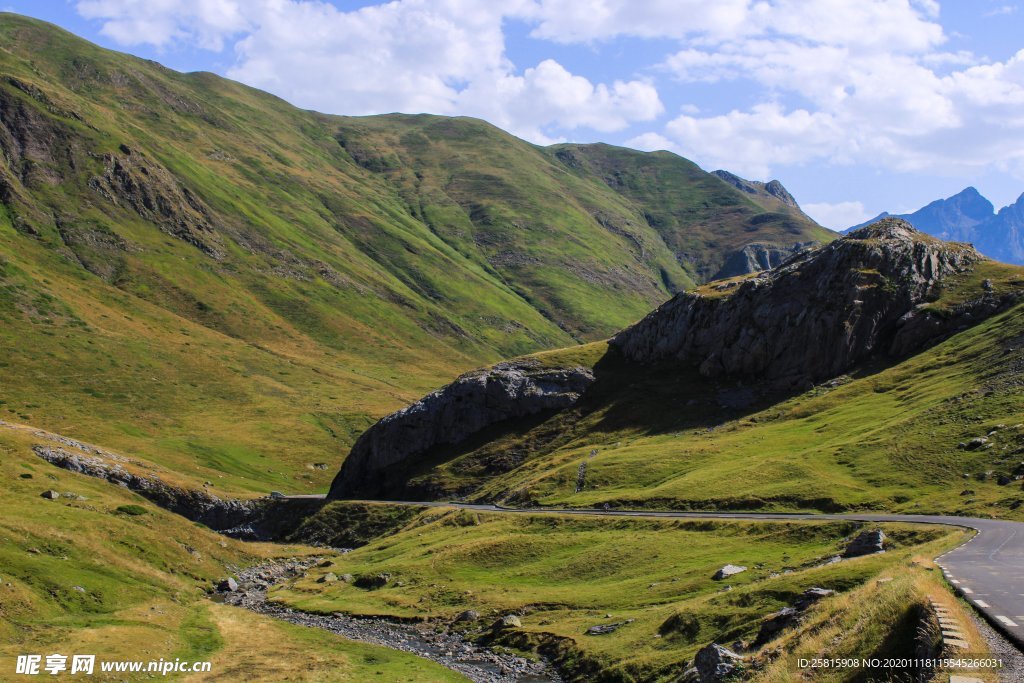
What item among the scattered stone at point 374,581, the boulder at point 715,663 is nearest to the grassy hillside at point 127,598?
the scattered stone at point 374,581

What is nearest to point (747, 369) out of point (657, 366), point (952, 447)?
point (657, 366)

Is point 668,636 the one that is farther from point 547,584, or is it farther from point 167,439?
point 167,439

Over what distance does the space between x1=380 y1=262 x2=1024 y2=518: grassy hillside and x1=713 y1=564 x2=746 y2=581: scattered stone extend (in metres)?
21.6

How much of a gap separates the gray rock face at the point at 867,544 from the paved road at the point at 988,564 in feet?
21.0

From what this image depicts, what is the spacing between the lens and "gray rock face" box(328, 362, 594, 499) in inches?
5556

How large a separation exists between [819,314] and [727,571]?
82.6 meters

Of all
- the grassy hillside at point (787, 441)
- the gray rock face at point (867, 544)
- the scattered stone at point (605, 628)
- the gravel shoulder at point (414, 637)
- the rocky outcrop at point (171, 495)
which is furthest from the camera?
the rocky outcrop at point (171, 495)

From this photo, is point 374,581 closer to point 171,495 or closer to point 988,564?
point 171,495

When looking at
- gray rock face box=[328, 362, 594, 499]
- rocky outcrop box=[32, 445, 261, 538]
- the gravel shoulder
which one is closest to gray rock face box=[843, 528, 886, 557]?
the gravel shoulder

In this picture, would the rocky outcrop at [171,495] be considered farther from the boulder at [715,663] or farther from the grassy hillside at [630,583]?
the boulder at [715,663]

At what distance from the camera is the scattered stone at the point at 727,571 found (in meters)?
60.0

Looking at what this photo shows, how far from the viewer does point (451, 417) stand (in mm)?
142250

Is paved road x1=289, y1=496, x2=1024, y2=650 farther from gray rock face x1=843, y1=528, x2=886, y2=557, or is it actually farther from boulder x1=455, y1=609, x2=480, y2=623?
boulder x1=455, y1=609, x2=480, y2=623

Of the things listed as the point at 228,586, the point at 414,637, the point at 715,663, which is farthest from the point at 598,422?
the point at 715,663
